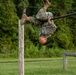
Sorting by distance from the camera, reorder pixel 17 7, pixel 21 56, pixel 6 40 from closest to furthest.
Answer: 1. pixel 21 56
2. pixel 6 40
3. pixel 17 7

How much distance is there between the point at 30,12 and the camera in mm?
37156

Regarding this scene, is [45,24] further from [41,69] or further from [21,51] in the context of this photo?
[41,69]

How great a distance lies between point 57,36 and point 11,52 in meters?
5.67

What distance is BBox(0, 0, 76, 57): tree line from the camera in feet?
103

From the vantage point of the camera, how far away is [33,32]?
3456cm

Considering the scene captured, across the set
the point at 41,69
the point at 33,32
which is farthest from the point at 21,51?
the point at 33,32

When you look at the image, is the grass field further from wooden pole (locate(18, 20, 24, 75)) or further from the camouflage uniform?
the camouflage uniform

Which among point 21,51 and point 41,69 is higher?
point 21,51

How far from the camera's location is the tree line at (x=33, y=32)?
3132 cm

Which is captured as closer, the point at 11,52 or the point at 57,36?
the point at 11,52

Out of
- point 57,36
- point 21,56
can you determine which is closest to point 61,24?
point 57,36

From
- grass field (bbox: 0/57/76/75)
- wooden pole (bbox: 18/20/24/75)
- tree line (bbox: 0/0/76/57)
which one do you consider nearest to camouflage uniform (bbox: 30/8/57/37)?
wooden pole (bbox: 18/20/24/75)

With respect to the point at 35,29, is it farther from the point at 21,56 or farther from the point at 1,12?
the point at 21,56

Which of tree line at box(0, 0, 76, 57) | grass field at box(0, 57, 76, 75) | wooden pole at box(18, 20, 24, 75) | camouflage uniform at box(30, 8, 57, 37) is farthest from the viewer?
tree line at box(0, 0, 76, 57)
